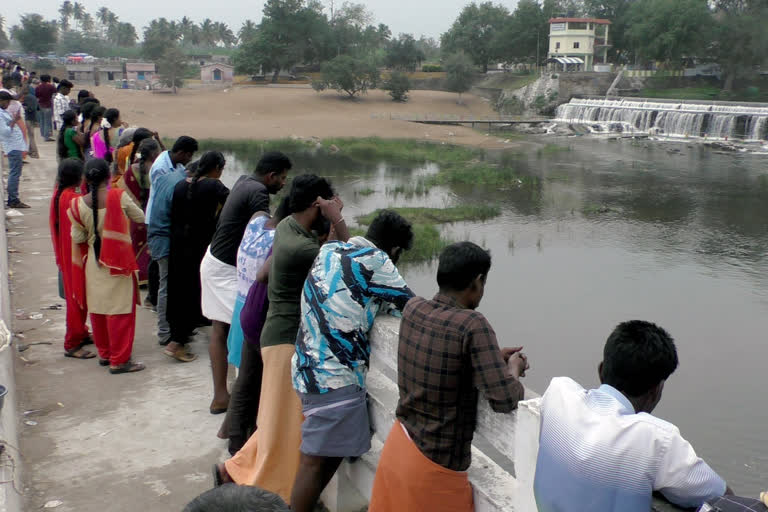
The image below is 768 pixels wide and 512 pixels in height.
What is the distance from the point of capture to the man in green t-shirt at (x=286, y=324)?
119 inches

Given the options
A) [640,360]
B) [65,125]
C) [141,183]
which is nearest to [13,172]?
[65,125]

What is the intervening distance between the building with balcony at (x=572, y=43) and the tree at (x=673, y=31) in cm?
466

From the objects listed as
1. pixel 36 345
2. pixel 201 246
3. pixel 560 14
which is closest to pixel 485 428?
pixel 201 246

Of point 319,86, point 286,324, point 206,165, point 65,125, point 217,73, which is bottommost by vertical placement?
point 286,324

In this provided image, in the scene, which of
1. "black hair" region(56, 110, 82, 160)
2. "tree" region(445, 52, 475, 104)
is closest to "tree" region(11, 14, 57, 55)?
"tree" region(445, 52, 475, 104)

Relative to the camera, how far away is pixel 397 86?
47625mm

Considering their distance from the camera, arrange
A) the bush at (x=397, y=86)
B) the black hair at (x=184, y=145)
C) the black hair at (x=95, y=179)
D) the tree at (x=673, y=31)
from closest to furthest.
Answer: the black hair at (x=95, y=179)
the black hair at (x=184, y=145)
the tree at (x=673, y=31)
the bush at (x=397, y=86)

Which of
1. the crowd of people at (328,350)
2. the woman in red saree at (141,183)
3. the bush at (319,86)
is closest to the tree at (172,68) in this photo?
the bush at (319,86)

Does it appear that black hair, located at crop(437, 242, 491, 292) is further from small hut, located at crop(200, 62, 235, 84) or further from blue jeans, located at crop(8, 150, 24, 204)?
small hut, located at crop(200, 62, 235, 84)

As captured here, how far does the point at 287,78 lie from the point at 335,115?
17238mm

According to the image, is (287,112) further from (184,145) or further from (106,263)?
(106,263)

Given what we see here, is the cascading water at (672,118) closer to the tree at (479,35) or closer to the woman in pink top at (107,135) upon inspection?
the tree at (479,35)

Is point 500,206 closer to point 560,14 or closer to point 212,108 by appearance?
point 212,108

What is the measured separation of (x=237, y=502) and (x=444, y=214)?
15366 millimetres
